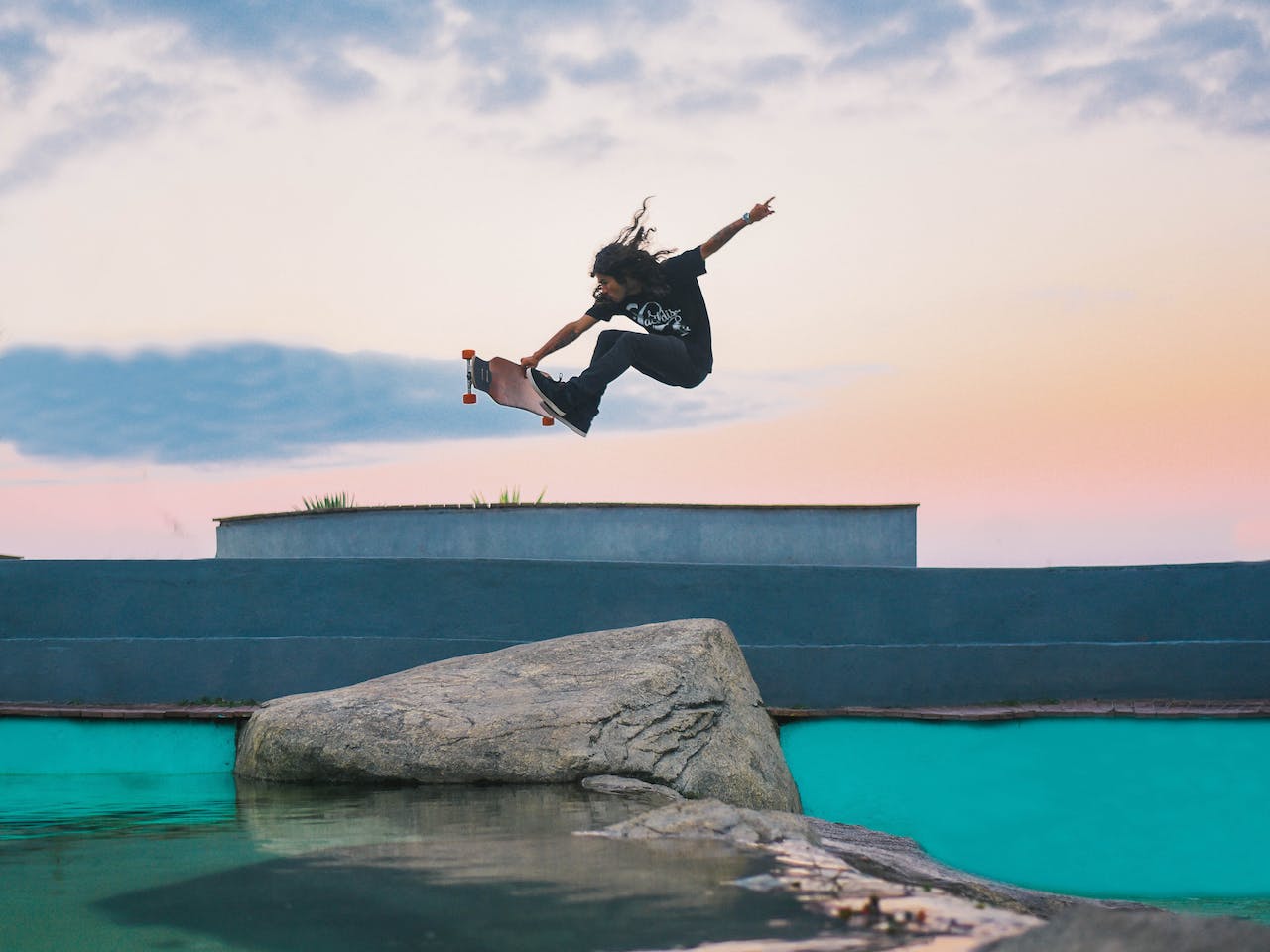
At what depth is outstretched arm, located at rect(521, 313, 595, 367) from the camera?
10.6 m

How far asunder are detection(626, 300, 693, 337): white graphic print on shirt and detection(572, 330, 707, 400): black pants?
213 mm

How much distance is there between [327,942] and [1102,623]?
31.4 feet

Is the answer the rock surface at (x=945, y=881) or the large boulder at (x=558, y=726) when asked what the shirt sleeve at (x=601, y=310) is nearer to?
the large boulder at (x=558, y=726)

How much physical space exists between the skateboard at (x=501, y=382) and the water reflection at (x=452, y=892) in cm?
524

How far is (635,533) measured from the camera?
1411 cm

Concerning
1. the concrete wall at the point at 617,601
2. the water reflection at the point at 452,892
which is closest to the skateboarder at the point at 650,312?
the concrete wall at the point at 617,601

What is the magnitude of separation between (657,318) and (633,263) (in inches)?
19.9

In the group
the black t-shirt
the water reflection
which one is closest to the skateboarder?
the black t-shirt

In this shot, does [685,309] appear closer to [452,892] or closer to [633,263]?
[633,263]

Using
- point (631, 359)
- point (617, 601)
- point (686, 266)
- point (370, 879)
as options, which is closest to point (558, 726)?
point (370, 879)

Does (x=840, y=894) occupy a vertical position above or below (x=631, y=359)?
below

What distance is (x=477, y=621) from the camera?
11305 millimetres

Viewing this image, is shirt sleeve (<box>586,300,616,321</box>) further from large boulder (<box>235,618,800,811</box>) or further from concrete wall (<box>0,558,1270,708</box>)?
large boulder (<box>235,618,800,811</box>)

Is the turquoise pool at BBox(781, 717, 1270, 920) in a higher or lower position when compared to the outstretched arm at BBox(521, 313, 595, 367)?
lower
